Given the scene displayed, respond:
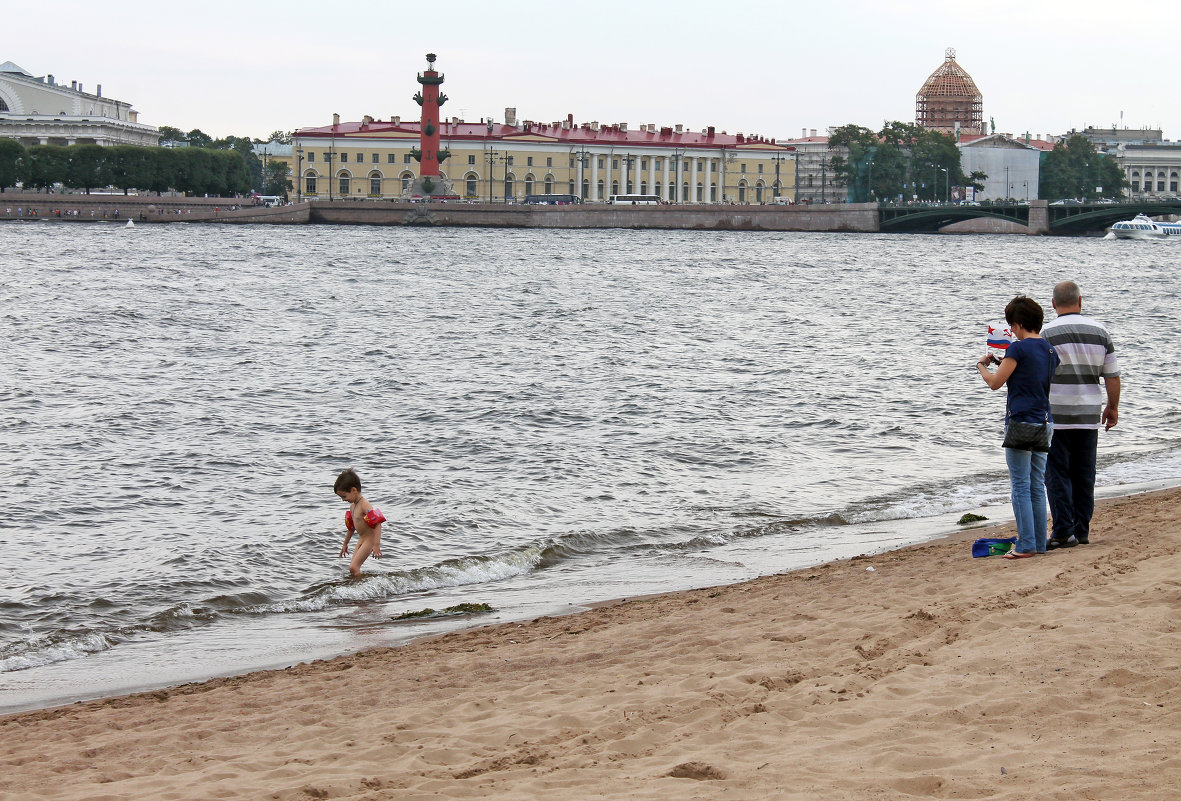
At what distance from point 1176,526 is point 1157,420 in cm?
721

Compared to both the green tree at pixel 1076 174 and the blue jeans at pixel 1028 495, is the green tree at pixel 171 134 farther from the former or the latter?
the blue jeans at pixel 1028 495

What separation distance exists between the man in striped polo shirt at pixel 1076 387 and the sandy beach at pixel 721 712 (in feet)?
1.59

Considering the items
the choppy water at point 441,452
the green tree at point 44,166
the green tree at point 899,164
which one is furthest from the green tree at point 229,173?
the choppy water at point 441,452

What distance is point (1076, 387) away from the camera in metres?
5.71

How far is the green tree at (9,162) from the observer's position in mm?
71000

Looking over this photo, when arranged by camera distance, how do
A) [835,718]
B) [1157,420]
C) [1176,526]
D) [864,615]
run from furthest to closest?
1. [1157,420]
2. [1176,526]
3. [864,615]
4. [835,718]

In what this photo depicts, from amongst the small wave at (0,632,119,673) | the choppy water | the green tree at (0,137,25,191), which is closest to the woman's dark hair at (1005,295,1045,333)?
the choppy water

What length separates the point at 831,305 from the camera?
100 feet

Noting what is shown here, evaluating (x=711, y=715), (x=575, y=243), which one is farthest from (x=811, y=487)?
(x=575, y=243)

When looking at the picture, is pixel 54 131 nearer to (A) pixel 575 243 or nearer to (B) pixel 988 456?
(A) pixel 575 243

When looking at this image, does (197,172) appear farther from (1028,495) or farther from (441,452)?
(1028,495)

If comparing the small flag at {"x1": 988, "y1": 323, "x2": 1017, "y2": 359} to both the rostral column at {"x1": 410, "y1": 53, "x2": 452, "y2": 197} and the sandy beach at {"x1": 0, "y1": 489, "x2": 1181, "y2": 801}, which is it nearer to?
the sandy beach at {"x1": 0, "y1": 489, "x2": 1181, "y2": 801}

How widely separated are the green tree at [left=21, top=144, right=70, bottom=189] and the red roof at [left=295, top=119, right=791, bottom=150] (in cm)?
1875

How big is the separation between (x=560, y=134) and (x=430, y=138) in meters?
15.2
